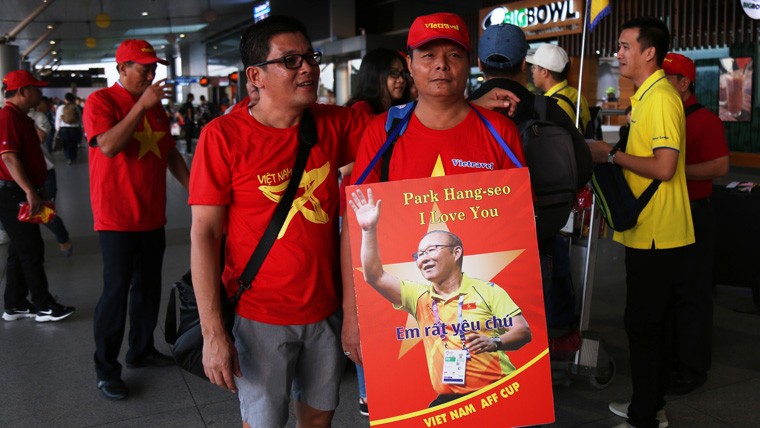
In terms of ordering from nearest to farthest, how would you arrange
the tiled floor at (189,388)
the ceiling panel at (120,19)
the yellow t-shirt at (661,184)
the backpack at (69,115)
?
the yellow t-shirt at (661,184) < the tiled floor at (189,388) < the backpack at (69,115) < the ceiling panel at (120,19)

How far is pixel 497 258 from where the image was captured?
6.09 feet

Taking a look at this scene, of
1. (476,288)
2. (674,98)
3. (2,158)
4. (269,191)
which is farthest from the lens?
(2,158)

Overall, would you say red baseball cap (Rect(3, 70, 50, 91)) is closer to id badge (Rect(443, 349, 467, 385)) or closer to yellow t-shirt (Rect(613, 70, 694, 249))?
yellow t-shirt (Rect(613, 70, 694, 249))

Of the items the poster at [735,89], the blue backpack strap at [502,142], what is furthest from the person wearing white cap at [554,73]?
the poster at [735,89]

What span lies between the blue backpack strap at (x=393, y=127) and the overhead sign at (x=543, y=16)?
11.6 metres

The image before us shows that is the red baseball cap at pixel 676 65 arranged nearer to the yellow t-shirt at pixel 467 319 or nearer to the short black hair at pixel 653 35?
the short black hair at pixel 653 35

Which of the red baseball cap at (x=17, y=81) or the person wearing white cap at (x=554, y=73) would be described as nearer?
the person wearing white cap at (x=554, y=73)

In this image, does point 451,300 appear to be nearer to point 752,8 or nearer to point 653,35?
point 653,35

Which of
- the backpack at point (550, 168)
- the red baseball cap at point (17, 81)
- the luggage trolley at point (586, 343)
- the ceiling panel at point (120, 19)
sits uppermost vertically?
the ceiling panel at point (120, 19)

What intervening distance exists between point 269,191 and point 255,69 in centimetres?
38

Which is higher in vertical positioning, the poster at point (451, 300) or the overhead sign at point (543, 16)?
the overhead sign at point (543, 16)

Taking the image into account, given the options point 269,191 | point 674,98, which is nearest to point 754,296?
point 674,98

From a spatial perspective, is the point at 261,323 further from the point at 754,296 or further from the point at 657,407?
the point at 754,296

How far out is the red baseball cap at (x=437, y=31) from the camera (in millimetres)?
1938
